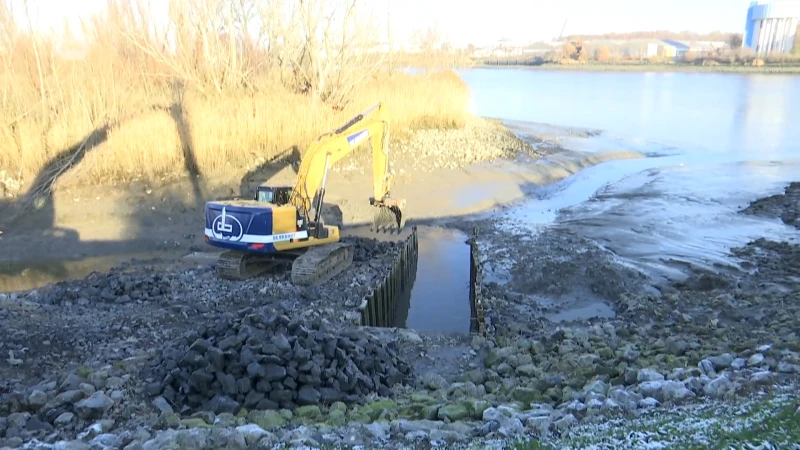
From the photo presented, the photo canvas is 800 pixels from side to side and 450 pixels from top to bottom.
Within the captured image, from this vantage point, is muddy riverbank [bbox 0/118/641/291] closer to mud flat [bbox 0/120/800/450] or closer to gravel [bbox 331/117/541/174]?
gravel [bbox 331/117/541/174]

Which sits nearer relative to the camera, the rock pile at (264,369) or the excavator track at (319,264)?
the rock pile at (264,369)

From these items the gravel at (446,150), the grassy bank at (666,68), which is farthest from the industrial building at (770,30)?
the gravel at (446,150)

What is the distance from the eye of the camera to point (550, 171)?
78.1 ft

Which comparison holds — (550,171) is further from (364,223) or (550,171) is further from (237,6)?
(237,6)

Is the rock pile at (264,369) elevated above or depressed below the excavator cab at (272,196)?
below

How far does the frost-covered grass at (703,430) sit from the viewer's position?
4398 mm

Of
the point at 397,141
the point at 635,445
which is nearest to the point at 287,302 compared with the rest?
the point at 635,445

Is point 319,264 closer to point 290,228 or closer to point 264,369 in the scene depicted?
point 290,228

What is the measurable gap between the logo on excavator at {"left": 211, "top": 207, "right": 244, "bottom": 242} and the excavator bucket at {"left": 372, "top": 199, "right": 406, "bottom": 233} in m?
4.04

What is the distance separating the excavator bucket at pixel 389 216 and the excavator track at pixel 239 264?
3244mm

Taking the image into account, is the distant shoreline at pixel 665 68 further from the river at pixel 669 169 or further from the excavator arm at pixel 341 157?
the excavator arm at pixel 341 157

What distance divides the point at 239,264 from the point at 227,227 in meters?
0.83

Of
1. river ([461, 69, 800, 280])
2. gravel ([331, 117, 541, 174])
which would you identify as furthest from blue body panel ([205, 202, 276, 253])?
gravel ([331, 117, 541, 174])

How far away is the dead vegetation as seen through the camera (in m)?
17.7
